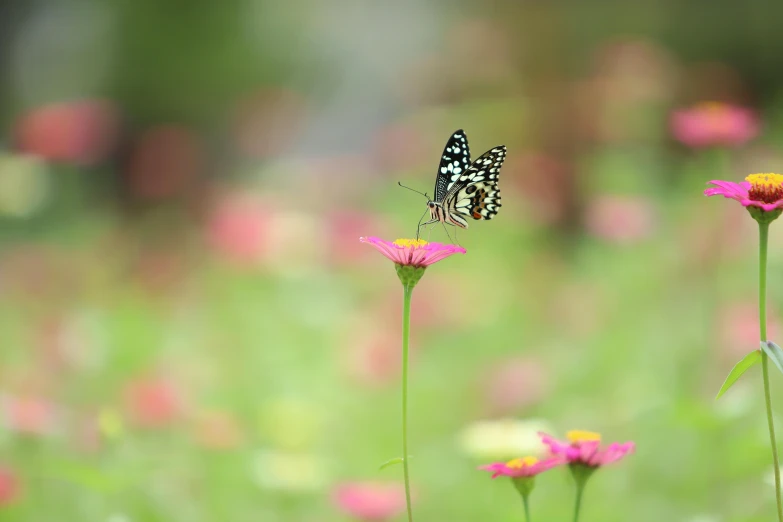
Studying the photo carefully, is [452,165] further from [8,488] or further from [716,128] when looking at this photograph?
[8,488]

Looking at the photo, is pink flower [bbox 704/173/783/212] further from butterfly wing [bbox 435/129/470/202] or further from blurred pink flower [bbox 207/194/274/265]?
blurred pink flower [bbox 207/194/274/265]

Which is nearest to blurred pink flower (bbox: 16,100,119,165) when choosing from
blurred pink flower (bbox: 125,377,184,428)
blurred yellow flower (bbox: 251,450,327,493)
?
blurred pink flower (bbox: 125,377,184,428)

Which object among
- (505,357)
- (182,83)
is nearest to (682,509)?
(505,357)

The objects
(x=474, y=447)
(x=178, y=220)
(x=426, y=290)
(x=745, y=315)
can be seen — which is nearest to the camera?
(x=474, y=447)

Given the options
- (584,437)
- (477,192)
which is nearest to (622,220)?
(477,192)

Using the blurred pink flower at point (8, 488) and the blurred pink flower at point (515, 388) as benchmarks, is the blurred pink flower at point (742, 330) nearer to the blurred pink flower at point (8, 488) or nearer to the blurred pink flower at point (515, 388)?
the blurred pink flower at point (515, 388)

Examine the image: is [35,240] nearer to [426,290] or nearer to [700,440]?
[426,290]
